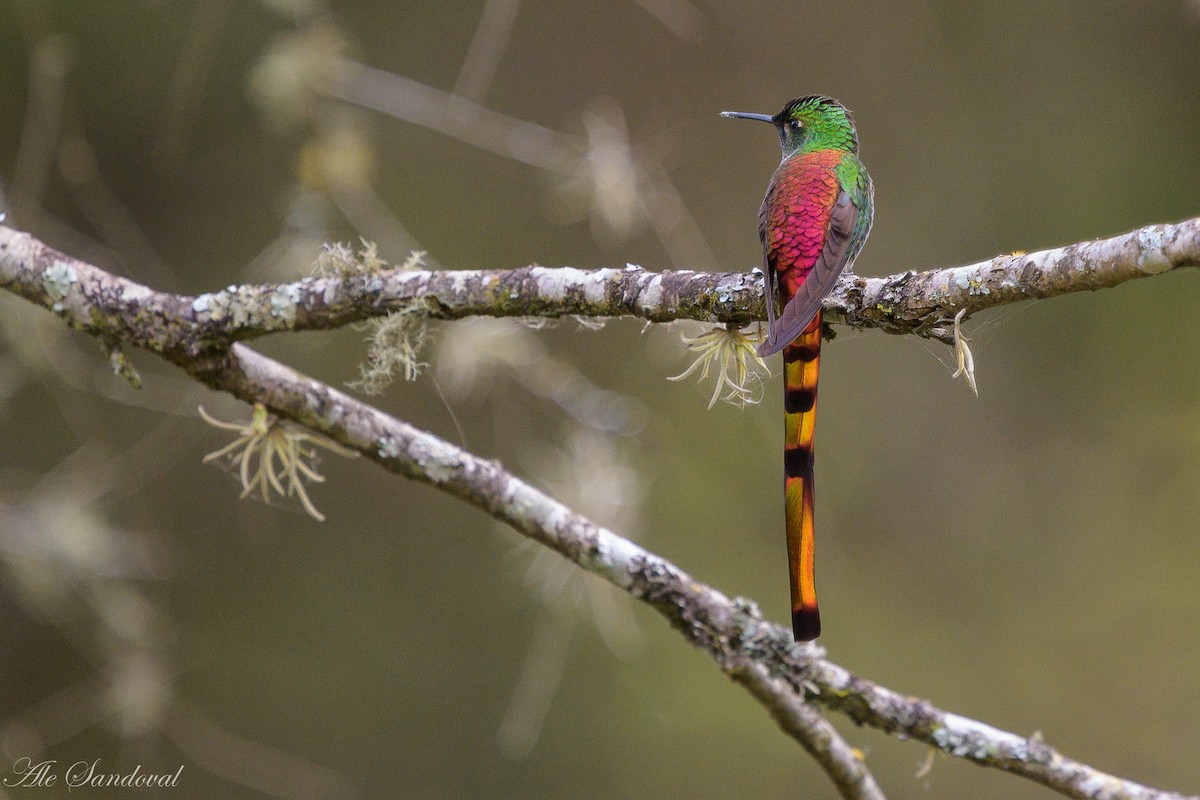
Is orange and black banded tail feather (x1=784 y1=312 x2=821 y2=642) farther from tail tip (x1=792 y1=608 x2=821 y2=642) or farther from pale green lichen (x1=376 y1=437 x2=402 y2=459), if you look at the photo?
pale green lichen (x1=376 y1=437 x2=402 y2=459)

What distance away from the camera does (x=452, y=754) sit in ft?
10.1

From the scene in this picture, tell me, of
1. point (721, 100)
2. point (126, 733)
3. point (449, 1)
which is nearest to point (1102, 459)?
point (721, 100)

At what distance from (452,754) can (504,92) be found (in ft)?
6.95

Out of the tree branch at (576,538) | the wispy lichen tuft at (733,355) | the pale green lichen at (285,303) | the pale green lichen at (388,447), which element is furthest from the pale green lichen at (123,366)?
the wispy lichen tuft at (733,355)

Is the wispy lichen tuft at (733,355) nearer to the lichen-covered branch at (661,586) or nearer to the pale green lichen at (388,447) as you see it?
the lichen-covered branch at (661,586)

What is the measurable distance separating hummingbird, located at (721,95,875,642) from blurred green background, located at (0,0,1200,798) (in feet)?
2.73

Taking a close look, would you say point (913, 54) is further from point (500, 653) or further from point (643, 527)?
point (500, 653)

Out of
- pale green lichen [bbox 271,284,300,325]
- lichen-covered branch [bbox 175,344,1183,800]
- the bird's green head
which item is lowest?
lichen-covered branch [bbox 175,344,1183,800]

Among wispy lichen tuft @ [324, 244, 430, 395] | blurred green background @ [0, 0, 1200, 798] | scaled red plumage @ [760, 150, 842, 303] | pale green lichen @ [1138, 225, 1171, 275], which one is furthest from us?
blurred green background @ [0, 0, 1200, 798]
